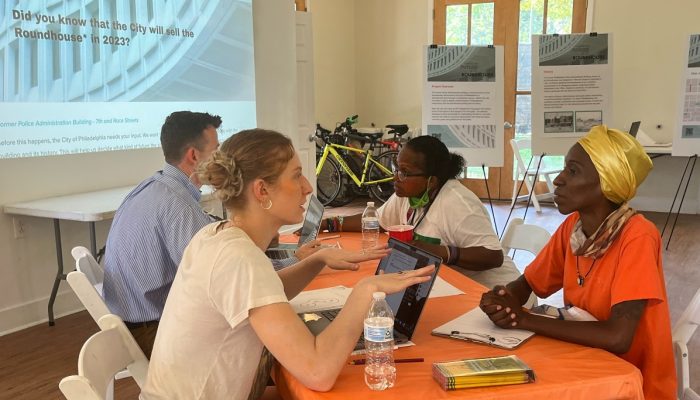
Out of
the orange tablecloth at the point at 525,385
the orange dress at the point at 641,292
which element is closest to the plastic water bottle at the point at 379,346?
the orange tablecloth at the point at 525,385

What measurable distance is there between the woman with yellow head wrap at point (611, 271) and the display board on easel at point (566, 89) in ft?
10.7

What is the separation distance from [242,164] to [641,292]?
1.03m

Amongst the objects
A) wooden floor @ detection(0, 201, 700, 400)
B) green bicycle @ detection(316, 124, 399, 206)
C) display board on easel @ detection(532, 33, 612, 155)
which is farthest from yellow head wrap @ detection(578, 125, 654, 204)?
green bicycle @ detection(316, 124, 399, 206)

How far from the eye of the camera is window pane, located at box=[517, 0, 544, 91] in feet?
23.5

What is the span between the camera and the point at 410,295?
5.06ft

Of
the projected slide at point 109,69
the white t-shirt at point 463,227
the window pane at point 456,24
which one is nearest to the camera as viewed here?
the white t-shirt at point 463,227

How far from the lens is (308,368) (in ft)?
3.85

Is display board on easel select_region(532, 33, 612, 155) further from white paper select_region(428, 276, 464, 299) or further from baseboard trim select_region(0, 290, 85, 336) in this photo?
baseboard trim select_region(0, 290, 85, 336)

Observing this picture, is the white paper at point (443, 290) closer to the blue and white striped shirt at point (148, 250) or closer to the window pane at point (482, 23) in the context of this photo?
the blue and white striped shirt at point (148, 250)

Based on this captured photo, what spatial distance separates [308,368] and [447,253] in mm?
1189

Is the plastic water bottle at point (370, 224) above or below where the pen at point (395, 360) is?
above

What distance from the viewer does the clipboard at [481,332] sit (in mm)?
1438

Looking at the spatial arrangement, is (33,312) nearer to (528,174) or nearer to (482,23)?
(528,174)

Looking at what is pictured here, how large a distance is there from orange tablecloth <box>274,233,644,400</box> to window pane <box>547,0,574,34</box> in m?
6.47
